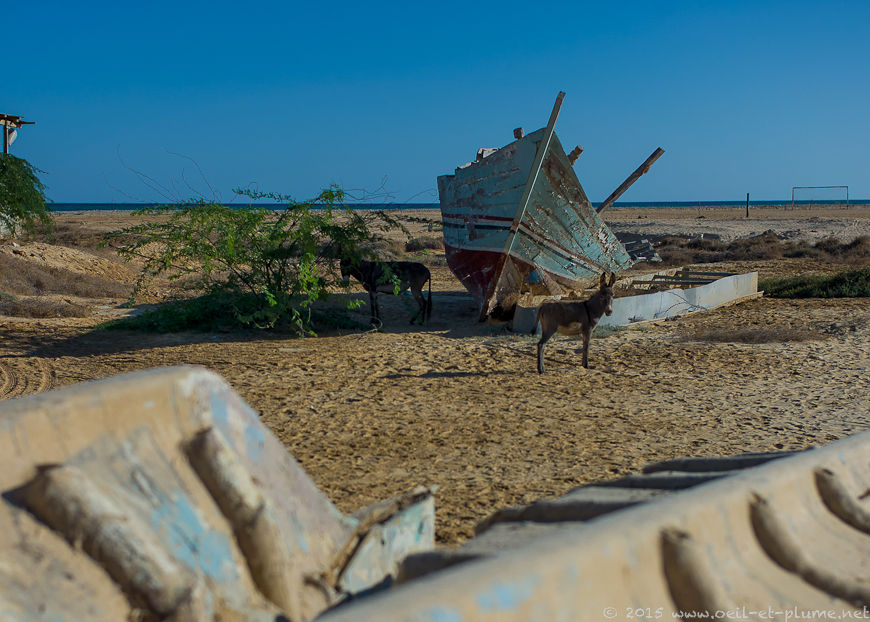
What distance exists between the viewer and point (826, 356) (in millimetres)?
8312

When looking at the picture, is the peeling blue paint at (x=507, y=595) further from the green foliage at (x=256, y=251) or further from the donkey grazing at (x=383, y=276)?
the donkey grazing at (x=383, y=276)

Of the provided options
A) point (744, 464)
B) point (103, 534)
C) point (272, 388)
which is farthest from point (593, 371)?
point (103, 534)

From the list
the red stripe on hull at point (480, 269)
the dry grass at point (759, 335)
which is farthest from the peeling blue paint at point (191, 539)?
the red stripe on hull at point (480, 269)

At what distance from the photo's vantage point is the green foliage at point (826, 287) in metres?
12.8

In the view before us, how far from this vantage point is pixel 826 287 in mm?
13164

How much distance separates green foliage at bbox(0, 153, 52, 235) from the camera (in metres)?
12.1

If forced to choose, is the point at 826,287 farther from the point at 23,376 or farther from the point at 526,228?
the point at 23,376

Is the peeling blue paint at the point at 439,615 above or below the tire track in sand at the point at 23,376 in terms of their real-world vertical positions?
above

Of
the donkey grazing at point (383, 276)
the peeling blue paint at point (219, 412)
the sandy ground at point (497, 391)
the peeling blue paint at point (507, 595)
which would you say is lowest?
the sandy ground at point (497, 391)

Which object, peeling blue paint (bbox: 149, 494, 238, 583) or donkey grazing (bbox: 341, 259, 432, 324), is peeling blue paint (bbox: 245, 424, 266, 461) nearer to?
peeling blue paint (bbox: 149, 494, 238, 583)

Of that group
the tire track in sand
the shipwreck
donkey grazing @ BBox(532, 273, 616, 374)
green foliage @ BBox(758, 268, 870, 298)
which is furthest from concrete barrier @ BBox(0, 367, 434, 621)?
green foliage @ BBox(758, 268, 870, 298)

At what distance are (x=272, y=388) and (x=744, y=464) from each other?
212 inches

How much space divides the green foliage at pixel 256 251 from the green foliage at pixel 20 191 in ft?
9.75

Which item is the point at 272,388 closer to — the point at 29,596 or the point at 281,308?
the point at 281,308
